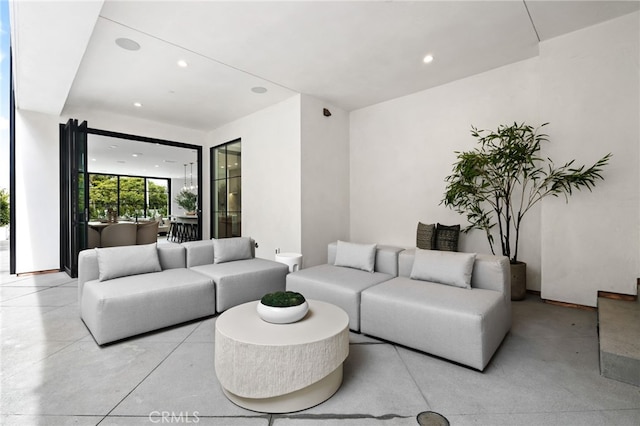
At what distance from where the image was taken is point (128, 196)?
15.1 meters

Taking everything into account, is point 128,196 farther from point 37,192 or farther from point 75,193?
point 75,193

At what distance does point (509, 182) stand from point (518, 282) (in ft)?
3.93

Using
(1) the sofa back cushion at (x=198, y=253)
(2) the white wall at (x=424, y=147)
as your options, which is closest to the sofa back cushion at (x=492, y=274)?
(2) the white wall at (x=424, y=147)

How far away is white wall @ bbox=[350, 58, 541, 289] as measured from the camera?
3.85 meters

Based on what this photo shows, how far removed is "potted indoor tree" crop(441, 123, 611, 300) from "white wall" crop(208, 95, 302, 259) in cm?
237

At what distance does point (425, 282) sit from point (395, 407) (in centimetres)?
130

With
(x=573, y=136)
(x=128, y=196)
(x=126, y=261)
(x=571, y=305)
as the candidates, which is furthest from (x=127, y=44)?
(x=128, y=196)

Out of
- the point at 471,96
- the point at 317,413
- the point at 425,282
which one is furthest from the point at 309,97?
the point at 317,413

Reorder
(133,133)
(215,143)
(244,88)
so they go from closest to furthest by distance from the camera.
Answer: (244,88)
(133,133)
(215,143)

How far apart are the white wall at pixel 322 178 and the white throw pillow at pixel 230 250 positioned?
3.53ft

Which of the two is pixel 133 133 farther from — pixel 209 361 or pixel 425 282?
pixel 425 282

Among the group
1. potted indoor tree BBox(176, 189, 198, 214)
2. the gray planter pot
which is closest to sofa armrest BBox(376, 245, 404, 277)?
the gray planter pot

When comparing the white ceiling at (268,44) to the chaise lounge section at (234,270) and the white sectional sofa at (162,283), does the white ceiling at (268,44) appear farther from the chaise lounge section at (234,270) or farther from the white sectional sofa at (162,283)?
the chaise lounge section at (234,270)

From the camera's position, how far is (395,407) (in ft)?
5.52
